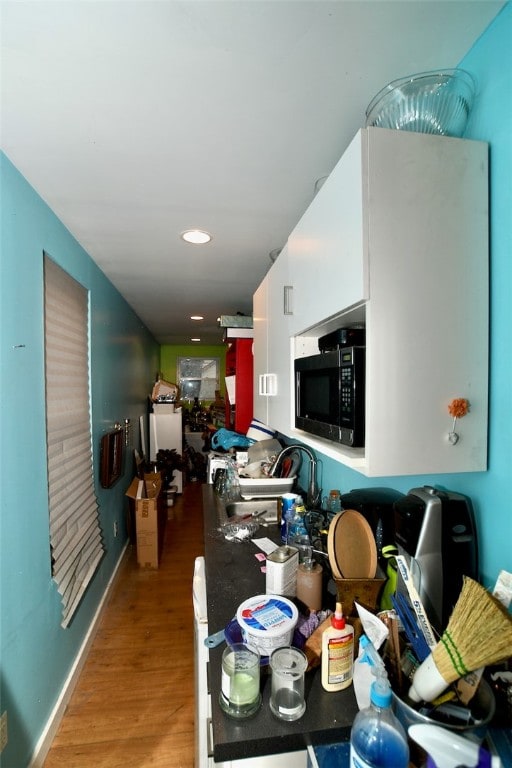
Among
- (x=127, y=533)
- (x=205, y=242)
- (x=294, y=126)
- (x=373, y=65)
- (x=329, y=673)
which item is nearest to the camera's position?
(x=329, y=673)

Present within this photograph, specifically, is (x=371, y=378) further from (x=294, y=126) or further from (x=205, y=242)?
(x=205, y=242)

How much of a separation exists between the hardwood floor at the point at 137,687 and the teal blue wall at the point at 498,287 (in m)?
1.56

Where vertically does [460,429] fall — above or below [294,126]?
below

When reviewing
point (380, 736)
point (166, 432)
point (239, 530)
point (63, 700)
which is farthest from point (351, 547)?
point (166, 432)

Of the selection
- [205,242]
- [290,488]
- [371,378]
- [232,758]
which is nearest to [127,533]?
[290,488]

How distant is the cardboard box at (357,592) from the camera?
0.87 metres

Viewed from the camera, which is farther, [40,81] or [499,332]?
[40,81]

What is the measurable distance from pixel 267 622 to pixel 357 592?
0.79ft

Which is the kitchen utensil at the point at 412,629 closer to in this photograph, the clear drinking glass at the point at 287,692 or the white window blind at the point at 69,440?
the clear drinking glass at the point at 287,692

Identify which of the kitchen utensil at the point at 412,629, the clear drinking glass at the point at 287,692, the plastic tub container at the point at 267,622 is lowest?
the clear drinking glass at the point at 287,692

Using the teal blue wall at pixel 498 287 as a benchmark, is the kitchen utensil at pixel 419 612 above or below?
below

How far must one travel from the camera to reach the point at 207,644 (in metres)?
0.87

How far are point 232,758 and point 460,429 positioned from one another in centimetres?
77

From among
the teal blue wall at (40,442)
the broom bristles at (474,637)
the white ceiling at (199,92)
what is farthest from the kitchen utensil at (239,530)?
the white ceiling at (199,92)
